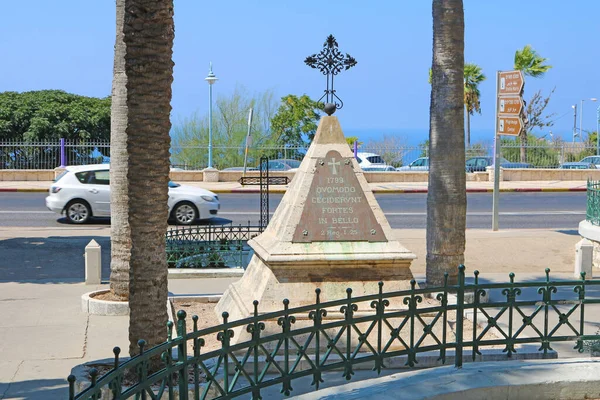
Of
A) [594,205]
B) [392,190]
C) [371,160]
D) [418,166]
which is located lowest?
[392,190]

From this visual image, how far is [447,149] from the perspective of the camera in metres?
11.2

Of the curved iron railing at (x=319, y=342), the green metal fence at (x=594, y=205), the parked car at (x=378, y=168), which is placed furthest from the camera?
the parked car at (x=378, y=168)

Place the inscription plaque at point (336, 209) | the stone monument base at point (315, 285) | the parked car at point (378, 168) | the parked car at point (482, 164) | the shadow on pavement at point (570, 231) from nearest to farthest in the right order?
the stone monument base at point (315, 285), the inscription plaque at point (336, 209), the shadow on pavement at point (570, 231), the parked car at point (482, 164), the parked car at point (378, 168)

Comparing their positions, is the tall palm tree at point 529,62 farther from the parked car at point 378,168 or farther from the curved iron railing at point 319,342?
the curved iron railing at point 319,342

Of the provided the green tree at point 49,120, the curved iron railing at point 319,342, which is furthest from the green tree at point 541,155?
the curved iron railing at point 319,342

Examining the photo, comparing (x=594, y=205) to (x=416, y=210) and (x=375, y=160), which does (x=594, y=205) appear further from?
(x=375, y=160)

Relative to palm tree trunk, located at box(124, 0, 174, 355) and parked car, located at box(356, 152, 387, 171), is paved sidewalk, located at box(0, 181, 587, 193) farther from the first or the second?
palm tree trunk, located at box(124, 0, 174, 355)

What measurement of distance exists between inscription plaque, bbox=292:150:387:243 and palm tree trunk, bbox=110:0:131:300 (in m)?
2.84

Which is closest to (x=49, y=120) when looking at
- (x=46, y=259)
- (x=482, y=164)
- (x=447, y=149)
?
(x=482, y=164)

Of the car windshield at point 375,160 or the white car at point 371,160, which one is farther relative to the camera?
the car windshield at point 375,160

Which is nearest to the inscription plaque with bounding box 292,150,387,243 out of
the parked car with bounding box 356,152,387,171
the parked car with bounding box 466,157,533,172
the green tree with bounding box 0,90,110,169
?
the parked car with bounding box 466,157,533,172

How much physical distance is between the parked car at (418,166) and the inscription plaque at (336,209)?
29.9 metres

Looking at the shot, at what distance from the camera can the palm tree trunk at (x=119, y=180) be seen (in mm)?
11180

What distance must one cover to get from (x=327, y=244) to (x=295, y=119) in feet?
133
